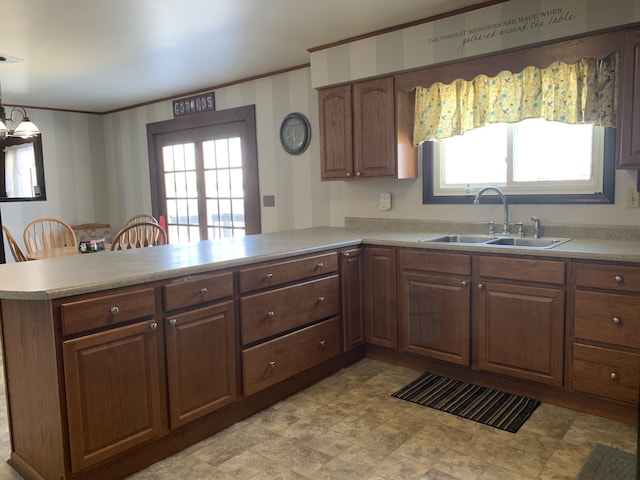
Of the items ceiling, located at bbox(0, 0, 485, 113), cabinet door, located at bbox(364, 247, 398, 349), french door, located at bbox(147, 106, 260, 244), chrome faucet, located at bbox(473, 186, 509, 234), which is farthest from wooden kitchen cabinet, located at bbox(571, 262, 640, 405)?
french door, located at bbox(147, 106, 260, 244)

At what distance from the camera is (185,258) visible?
2533 millimetres

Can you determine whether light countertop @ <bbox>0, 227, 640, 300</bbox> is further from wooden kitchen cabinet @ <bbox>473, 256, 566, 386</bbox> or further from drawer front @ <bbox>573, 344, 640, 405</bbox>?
drawer front @ <bbox>573, 344, 640, 405</bbox>

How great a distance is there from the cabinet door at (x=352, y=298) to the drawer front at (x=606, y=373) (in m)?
1.33

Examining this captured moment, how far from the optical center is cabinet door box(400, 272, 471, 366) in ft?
9.60

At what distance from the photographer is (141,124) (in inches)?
230

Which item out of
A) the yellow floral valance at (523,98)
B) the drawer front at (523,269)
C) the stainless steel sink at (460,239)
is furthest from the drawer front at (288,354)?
the yellow floral valance at (523,98)

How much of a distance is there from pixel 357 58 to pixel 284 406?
2396mm

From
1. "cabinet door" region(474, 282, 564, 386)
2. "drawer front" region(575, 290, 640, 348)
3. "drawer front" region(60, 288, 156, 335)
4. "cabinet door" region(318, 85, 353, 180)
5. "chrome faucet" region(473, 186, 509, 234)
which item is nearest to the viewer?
"drawer front" region(60, 288, 156, 335)

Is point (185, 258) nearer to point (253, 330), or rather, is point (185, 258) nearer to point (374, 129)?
point (253, 330)

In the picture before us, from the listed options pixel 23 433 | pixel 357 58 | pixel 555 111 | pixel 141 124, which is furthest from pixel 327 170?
→ pixel 141 124

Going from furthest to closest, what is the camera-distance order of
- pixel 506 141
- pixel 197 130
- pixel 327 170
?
pixel 197 130
pixel 327 170
pixel 506 141

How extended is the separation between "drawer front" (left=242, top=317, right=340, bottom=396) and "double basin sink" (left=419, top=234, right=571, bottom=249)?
86 centimetres

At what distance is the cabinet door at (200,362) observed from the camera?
2.25 meters

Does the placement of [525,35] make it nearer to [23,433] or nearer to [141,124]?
[23,433]
